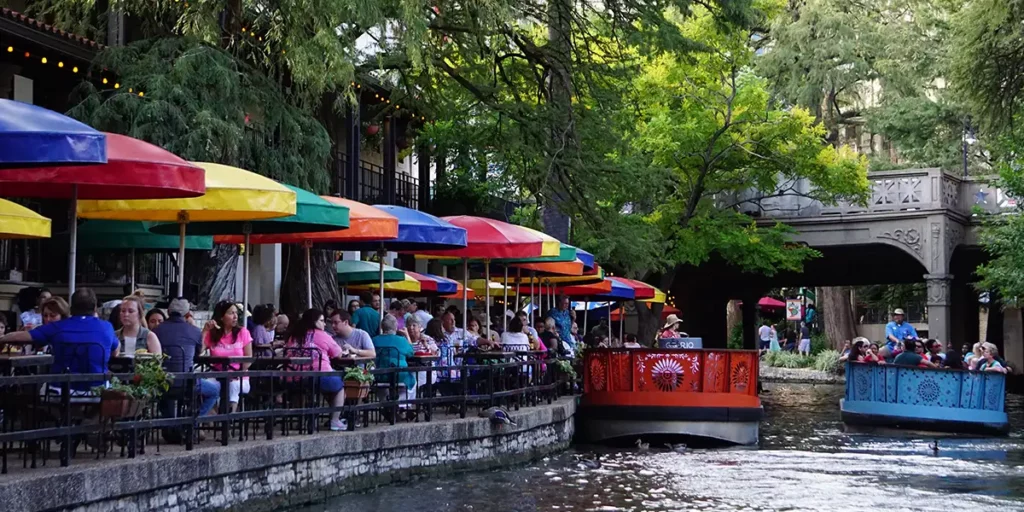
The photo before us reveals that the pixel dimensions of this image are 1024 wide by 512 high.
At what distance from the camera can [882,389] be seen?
25.5 m

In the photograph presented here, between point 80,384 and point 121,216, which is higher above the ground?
point 121,216

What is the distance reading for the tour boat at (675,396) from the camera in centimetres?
2131

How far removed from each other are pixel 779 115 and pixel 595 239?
24.0 ft

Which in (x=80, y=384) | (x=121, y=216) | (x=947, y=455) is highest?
(x=121, y=216)

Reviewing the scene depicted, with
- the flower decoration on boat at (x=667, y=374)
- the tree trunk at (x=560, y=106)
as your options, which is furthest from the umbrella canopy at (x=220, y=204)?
the tree trunk at (x=560, y=106)

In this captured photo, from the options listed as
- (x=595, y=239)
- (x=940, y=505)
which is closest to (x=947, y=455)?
(x=940, y=505)

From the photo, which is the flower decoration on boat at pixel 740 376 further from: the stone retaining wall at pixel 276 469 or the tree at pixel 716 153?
the tree at pixel 716 153

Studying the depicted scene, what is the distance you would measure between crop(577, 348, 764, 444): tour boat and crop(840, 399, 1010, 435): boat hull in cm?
444

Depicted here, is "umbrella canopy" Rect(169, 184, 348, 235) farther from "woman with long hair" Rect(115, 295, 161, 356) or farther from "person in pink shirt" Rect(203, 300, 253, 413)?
"woman with long hair" Rect(115, 295, 161, 356)

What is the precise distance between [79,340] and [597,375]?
12108mm

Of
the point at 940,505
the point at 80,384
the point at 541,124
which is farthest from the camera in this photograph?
the point at 541,124

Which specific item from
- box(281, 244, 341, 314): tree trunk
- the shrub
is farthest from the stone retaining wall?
the shrub

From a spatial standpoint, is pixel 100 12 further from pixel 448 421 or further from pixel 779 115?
pixel 779 115

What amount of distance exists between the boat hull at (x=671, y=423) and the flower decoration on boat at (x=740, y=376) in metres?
0.35
